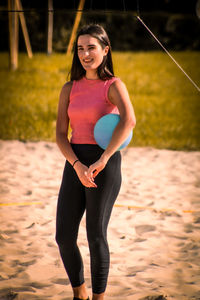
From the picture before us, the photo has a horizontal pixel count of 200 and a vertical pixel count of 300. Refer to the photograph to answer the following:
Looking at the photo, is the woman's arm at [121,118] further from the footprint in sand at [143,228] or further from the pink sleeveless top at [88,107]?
the footprint in sand at [143,228]

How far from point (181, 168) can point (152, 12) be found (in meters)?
15.6

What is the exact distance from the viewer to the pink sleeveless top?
1958 mm

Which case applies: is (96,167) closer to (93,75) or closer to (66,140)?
(66,140)

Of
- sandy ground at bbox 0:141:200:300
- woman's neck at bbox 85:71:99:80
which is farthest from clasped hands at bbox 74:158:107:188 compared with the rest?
sandy ground at bbox 0:141:200:300

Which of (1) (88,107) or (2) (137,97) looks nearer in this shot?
(1) (88,107)

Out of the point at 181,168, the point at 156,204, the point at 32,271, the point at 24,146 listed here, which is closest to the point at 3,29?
the point at 24,146

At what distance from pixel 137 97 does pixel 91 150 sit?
365 inches

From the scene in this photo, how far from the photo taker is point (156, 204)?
4223 millimetres

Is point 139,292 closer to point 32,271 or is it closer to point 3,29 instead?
point 32,271

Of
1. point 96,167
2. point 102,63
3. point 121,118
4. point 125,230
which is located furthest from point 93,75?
point 125,230

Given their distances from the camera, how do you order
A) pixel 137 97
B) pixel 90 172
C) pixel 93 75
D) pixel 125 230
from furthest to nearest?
pixel 137 97 → pixel 125 230 → pixel 93 75 → pixel 90 172

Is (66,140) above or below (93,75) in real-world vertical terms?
below

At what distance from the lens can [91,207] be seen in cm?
198

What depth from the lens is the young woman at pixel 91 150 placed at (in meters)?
1.94
